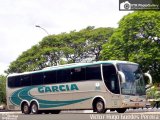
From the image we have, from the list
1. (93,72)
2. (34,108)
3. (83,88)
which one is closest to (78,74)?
(83,88)

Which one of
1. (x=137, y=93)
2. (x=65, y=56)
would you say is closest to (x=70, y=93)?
(x=137, y=93)

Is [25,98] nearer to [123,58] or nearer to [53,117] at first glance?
[53,117]

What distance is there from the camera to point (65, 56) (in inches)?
2344

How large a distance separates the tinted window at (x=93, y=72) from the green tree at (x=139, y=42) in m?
23.7

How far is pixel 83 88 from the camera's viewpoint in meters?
23.8

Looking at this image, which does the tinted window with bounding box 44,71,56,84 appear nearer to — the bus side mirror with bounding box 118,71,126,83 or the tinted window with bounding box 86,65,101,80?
the tinted window with bounding box 86,65,101,80

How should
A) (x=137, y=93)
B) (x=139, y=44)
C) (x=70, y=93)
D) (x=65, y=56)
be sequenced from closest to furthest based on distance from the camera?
(x=137, y=93), (x=70, y=93), (x=139, y=44), (x=65, y=56)

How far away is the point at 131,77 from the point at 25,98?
8.84 meters

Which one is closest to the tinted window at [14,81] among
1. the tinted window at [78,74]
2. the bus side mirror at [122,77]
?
the tinted window at [78,74]

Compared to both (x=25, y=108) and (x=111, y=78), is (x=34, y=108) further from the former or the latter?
(x=111, y=78)

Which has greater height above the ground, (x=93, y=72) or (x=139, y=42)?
(x=139, y=42)

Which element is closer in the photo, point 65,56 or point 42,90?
point 42,90

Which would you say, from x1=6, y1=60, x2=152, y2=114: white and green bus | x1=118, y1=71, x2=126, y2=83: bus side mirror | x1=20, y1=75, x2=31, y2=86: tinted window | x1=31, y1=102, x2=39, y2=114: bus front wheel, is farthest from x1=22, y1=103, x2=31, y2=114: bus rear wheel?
x1=118, y1=71, x2=126, y2=83: bus side mirror

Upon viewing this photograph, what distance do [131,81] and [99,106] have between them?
7.34 feet
